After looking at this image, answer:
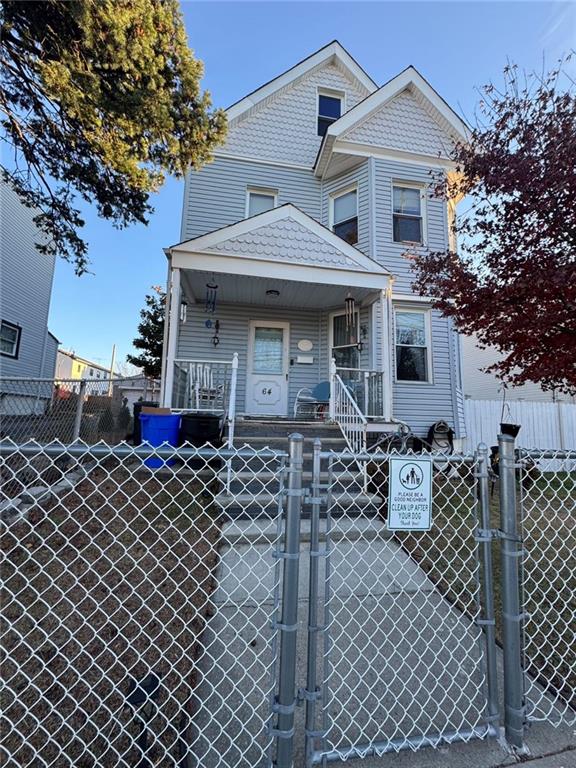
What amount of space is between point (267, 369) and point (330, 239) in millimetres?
3202

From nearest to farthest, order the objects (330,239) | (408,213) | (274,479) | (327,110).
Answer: (274,479) < (330,239) < (408,213) < (327,110)

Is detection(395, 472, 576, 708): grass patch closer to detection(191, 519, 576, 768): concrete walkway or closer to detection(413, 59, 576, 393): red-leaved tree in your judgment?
detection(191, 519, 576, 768): concrete walkway

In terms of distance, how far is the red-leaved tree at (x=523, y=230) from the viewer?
11.4 ft

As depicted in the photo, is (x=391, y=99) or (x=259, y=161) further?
(x=259, y=161)

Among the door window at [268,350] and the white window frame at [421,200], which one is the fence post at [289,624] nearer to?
the door window at [268,350]

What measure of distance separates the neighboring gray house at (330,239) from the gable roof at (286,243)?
0.04 meters

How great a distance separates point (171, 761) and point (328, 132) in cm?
1025

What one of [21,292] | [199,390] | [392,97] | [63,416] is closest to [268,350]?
[199,390]

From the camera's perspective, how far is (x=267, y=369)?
29.1 feet

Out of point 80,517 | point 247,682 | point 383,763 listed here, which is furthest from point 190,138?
point 383,763

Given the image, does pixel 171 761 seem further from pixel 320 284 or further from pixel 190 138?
pixel 190 138

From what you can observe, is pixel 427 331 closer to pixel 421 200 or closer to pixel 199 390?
pixel 421 200

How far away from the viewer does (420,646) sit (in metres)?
2.52

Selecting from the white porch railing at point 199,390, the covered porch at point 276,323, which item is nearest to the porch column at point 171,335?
the covered porch at point 276,323
